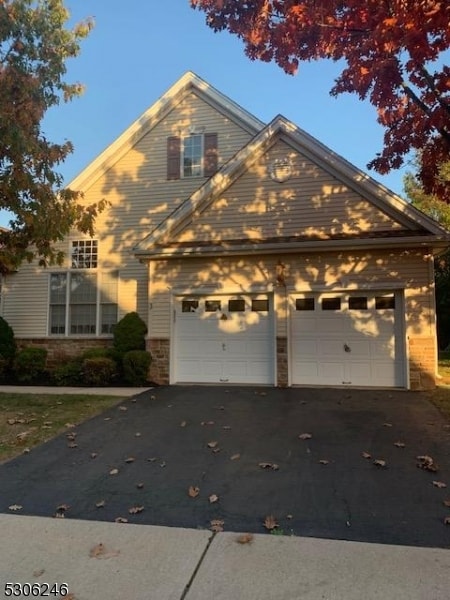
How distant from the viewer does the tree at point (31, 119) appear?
889 cm

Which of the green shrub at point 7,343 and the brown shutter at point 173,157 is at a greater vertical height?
the brown shutter at point 173,157

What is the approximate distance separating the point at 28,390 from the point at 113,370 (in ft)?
7.17

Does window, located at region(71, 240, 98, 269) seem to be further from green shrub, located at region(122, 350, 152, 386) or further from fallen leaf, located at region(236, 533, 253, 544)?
fallen leaf, located at region(236, 533, 253, 544)

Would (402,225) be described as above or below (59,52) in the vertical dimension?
below

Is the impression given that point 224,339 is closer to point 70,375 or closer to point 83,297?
point 70,375

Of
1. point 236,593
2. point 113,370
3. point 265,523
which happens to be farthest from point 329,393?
point 236,593

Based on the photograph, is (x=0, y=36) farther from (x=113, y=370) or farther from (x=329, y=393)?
(x=329, y=393)

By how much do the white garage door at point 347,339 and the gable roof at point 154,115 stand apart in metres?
7.09

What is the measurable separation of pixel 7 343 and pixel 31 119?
8313mm

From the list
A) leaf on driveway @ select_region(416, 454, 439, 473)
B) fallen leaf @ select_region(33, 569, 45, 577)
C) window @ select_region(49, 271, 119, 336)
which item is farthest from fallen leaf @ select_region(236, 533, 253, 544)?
window @ select_region(49, 271, 119, 336)

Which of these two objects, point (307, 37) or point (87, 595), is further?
point (307, 37)

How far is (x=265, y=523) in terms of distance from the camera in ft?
14.5

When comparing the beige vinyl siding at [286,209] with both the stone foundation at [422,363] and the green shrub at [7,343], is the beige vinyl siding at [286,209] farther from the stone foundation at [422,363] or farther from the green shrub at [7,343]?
the green shrub at [7,343]

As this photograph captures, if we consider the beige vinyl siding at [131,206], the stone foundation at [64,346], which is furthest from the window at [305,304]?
the stone foundation at [64,346]
